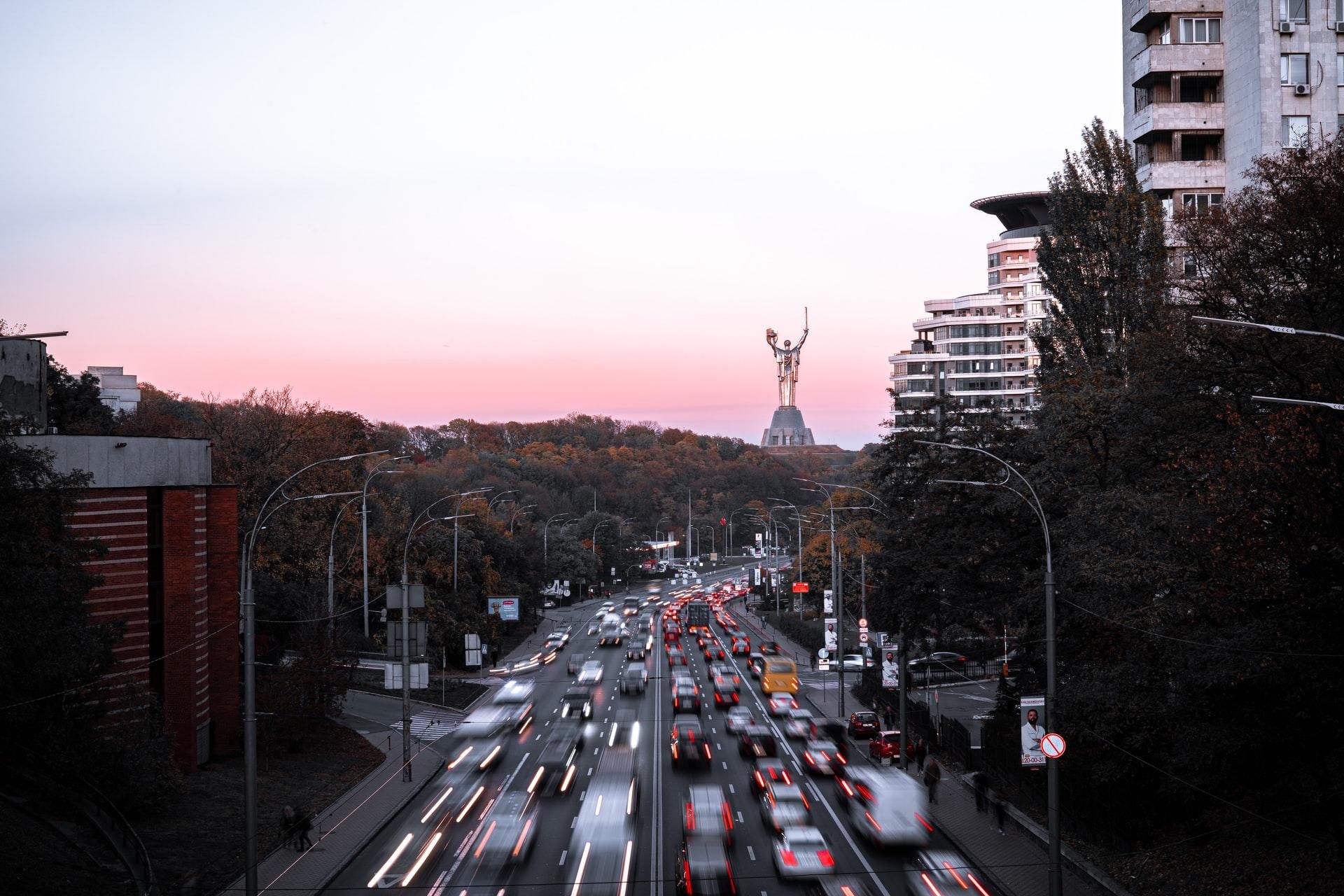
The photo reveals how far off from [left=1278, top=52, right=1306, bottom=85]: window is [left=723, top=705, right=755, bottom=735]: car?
28106 millimetres

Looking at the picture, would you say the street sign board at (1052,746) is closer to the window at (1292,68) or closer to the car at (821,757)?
the car at (821,757)

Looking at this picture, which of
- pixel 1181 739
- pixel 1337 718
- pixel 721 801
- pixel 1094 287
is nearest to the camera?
pixel 1337 718

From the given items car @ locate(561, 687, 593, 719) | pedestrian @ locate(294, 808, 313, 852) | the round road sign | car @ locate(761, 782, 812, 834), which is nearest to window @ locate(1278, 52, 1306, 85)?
the round road sign

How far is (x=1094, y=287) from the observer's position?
122 feet

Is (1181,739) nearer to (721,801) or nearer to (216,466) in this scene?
(721,801)

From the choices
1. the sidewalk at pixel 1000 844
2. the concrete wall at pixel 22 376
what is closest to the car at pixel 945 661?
the sidewalk at pixel 1000 844

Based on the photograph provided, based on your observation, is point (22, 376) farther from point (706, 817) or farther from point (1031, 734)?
point (1031, 734)

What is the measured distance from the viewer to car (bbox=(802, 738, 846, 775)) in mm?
36053

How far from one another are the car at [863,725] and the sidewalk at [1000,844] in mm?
5233

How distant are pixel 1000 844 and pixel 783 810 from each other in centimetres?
505

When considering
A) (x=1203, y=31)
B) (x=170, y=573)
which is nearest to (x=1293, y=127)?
(x=1203, y=31)

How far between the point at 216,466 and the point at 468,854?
144ft

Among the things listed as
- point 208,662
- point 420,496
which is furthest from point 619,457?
point 208,662

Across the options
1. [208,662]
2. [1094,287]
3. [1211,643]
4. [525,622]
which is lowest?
[525,622]
